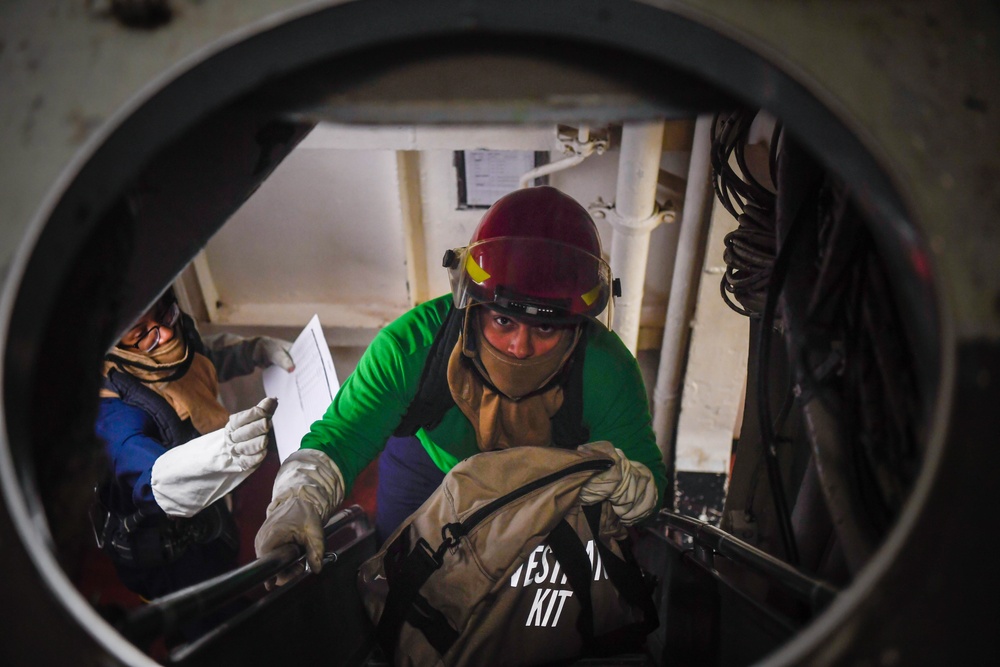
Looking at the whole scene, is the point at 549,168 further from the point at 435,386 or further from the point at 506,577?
the point at 506,577

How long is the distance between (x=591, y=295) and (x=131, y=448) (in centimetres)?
134

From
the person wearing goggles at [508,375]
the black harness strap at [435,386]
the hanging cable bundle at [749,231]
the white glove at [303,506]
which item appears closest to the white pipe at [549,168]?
the person wearing goggles at [508,375]

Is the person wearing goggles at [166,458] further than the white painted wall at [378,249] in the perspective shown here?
No

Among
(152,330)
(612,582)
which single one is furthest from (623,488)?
(152,330)

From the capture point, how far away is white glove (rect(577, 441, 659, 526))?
1562 millimetres

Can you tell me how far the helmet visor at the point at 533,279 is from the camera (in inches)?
65.1

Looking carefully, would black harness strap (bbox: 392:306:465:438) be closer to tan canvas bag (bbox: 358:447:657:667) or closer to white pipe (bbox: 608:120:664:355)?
tan canvas bag (bbox: 358:447:657:667)

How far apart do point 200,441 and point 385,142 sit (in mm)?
1355

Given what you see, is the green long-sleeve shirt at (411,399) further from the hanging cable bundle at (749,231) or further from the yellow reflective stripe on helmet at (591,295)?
the hanging cable bundle at (749,231)

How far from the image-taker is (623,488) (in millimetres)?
1587

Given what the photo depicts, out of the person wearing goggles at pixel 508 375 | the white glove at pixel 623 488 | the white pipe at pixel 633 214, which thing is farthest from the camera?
the white pipe at pixel 633 214

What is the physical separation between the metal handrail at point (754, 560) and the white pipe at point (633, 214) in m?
1.37

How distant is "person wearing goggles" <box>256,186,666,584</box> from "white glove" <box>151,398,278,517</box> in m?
0.20

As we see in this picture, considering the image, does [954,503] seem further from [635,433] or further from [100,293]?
[635,433]
